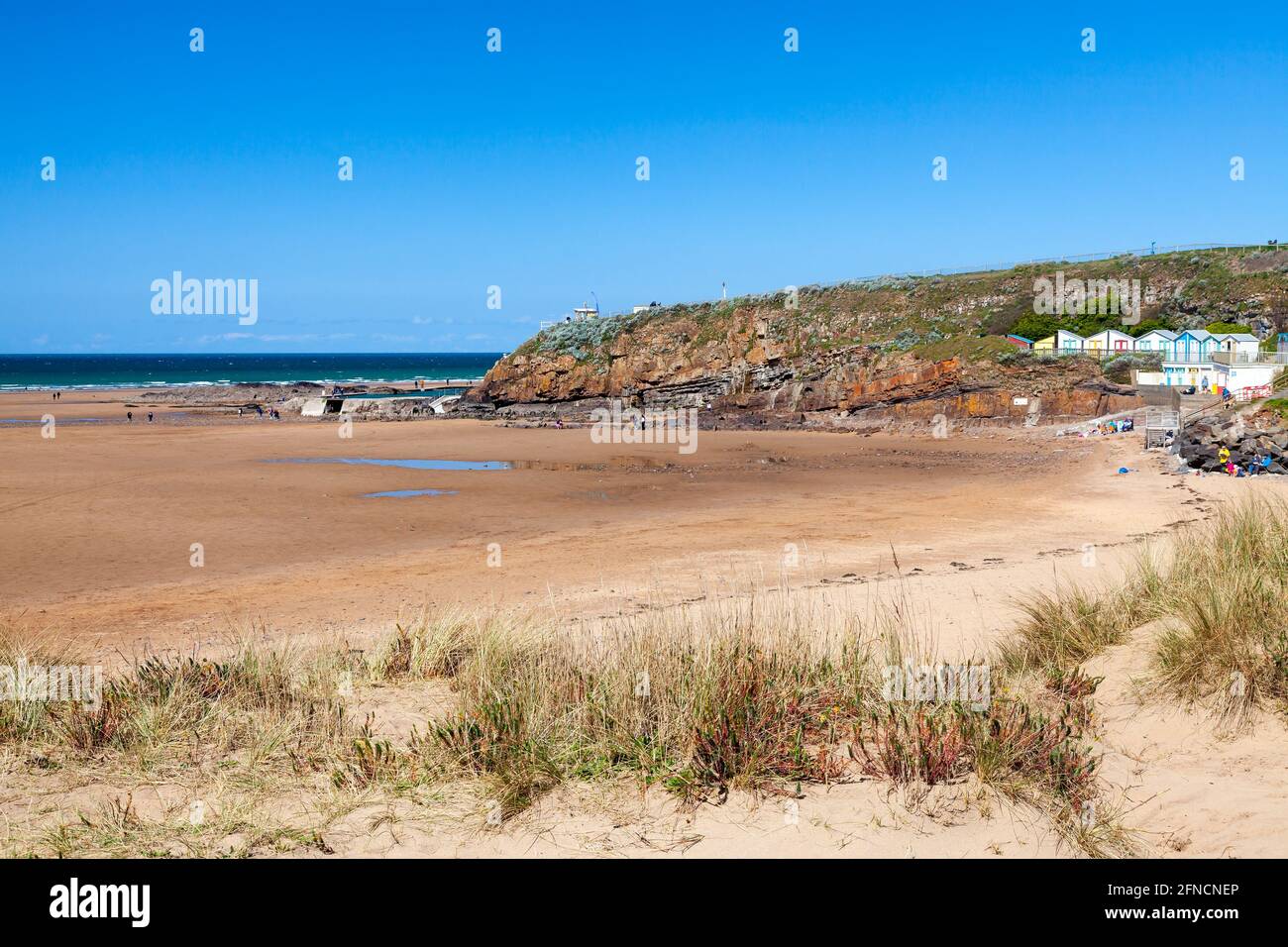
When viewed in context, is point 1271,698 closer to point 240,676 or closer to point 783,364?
point 240,676

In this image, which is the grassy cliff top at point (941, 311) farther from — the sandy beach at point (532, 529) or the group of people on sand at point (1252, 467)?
the group of people on sand at point (1252, 467)

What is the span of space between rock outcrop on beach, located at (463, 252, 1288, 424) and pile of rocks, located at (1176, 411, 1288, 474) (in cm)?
1829

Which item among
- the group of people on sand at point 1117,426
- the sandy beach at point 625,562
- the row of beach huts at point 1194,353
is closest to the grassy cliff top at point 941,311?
the row of beach huts at point 1194,353

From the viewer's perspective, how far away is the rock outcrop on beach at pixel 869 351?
4778cm

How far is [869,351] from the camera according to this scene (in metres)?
55.1

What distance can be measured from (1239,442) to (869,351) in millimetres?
31208

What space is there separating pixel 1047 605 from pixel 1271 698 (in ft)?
7.51

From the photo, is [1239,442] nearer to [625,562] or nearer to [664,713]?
[625,562]

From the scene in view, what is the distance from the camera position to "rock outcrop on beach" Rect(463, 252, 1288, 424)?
4778 centimetres

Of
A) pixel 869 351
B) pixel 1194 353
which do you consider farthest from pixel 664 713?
pixel 869 351

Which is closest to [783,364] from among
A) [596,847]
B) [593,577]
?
[593,577]

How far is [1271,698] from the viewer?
17.7ft

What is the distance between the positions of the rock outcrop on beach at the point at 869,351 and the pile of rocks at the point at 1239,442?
18.3 m

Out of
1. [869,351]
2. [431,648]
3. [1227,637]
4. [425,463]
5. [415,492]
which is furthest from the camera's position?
[869,351]
